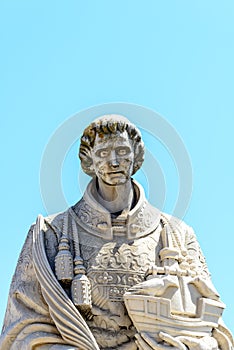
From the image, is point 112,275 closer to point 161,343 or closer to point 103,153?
point 161,343

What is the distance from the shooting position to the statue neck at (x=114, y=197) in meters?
8.22

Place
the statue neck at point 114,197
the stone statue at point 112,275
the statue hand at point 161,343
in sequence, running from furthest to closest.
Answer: the statue neck at point 114,197, the stone statue at point 112,275, the statue hand at point 161,343

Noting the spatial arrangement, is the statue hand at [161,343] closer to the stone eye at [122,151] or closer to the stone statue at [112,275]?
the stone statue at [112,275]

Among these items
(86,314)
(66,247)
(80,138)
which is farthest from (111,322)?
(80,138)

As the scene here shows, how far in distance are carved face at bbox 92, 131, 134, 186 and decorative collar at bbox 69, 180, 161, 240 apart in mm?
324

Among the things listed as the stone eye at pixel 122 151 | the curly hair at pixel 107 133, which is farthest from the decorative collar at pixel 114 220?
the stone eye at pixel 122 151

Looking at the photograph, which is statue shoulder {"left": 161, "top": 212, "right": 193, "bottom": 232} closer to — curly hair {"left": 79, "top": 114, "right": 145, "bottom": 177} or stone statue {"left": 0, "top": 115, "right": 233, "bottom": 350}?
stone statue {"left": 0, "top": 115, "right": 233, "bottom": 350}

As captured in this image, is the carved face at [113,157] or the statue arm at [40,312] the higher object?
the carved face at [113,157]

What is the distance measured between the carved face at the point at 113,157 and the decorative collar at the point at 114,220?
324 mm

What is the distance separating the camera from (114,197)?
825 cm

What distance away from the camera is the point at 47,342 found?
291 inches

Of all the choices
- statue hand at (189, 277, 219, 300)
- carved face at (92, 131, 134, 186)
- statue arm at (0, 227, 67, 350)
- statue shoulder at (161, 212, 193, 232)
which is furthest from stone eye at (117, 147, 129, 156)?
statue hand at (189, 277, 219, 300)

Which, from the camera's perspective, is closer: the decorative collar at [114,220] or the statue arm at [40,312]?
the statue arm at [40,312]

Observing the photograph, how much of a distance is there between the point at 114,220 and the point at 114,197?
267 mm
